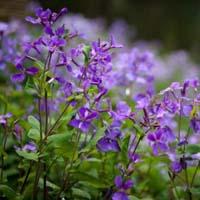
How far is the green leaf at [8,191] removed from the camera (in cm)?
127

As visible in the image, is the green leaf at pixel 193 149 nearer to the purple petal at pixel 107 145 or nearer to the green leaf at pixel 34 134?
the purple petal at pixel 107 145

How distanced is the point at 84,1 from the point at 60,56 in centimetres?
819

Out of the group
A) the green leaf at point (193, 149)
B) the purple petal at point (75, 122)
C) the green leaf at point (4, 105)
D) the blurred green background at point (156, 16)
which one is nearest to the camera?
the purple petal at point (75, 122)

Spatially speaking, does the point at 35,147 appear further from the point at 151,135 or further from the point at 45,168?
the point at 151,135

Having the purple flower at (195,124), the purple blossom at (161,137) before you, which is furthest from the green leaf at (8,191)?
the purple flower at (195,124)

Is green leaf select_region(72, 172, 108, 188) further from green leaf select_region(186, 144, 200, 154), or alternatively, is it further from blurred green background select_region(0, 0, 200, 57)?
blurred green background select_region(0, 0, 200, 57)

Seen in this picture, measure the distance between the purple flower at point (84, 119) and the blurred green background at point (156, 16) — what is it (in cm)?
635

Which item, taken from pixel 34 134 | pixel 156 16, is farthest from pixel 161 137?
pixel 156 16

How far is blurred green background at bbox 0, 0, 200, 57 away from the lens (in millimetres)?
8947

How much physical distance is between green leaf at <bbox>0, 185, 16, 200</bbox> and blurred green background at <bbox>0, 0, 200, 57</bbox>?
631cm

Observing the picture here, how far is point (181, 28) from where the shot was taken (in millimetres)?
10250

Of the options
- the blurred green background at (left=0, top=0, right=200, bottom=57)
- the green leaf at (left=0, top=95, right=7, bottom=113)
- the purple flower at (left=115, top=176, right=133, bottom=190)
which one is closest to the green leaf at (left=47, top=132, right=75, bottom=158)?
the purple flower at (left=115, top=176, right=133, bottom=190)

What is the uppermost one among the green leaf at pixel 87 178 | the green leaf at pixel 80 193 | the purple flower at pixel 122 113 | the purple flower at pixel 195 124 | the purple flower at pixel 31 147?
the purple flower at pixel 122 113

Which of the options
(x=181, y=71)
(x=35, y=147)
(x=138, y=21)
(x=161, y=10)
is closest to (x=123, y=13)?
(x=138, y=21)
